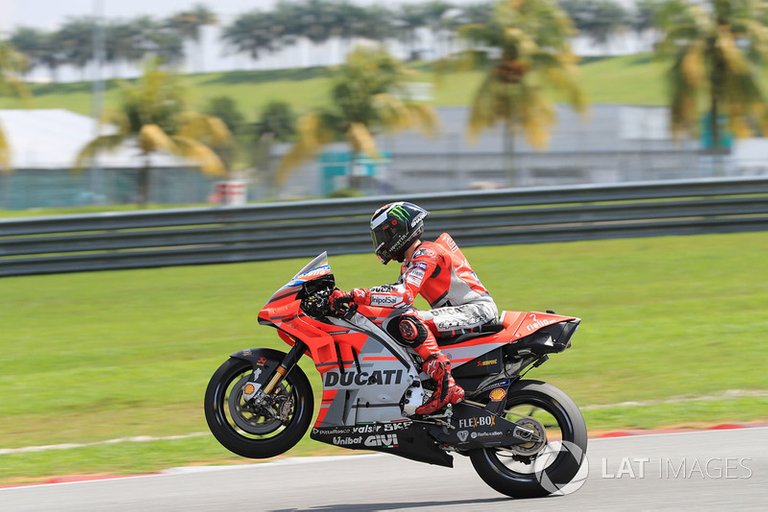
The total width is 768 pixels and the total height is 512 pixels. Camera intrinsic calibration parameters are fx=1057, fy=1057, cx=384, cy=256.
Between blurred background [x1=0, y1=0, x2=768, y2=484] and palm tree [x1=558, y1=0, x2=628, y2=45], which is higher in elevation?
palm tree [x1=558, y1=0, x2=628, y2=45]

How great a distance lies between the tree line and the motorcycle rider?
390 ft

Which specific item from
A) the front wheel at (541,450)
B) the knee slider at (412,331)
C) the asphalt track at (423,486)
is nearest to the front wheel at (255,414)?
the asphalt track at (423,486)

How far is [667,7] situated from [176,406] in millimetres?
24952

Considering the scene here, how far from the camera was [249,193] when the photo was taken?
122ft

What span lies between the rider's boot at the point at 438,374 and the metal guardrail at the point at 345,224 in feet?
33.6

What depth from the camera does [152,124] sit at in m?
34.8

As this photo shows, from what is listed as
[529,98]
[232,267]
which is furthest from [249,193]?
[232,267]

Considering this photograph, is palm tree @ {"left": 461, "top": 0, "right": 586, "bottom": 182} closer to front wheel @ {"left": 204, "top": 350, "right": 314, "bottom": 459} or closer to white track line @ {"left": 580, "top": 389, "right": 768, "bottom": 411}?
white track line @ {"left": 580, "top": 389, "right": 768, "bottom": 411}

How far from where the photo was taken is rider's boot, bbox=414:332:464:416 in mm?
6609

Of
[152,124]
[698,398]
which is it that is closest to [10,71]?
[152,124]

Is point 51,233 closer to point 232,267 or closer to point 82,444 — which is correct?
point 232,267

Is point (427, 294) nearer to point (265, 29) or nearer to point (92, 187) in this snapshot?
point (92, 187)

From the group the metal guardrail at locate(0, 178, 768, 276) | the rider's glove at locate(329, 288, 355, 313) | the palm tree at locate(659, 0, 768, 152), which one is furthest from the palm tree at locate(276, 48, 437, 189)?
the rider's glove at locate(329, 288, 355, 313)

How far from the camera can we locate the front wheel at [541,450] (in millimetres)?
6570
